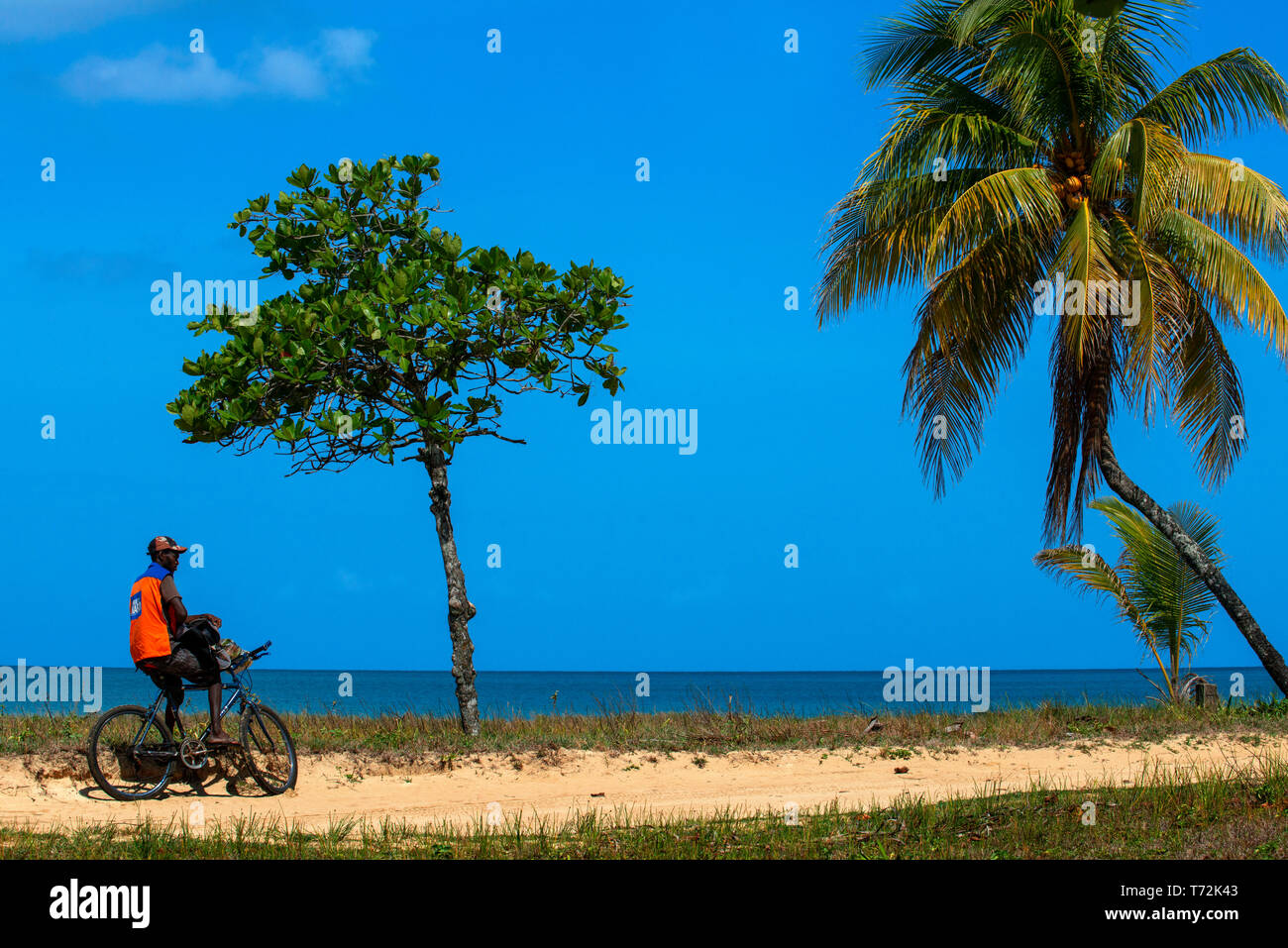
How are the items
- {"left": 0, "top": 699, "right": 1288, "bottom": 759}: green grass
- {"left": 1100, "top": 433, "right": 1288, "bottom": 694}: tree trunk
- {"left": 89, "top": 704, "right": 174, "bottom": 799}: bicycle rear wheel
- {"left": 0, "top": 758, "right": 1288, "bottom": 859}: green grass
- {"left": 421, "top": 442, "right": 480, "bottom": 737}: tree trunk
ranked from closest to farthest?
{"left": 0, "top": 758, "right": 1288, "bottom": 859}: green grass, {"left": 89, "top": 704, "right": 174, "bottom": 799}: bicycle rear wheel, {"left": 0, "top": 699, "right": 1288, "bottom": 759}: green grass, {"left": 421, "top": 442, "right": 480, "bottom": 737}: tree trunk, {"left": 1100, "top": 433, "right": 1288, "bottom": 694}: tree trunk

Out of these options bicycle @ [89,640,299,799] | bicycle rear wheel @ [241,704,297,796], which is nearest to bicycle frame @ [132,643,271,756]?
bicycle @ [89,640,299,799]

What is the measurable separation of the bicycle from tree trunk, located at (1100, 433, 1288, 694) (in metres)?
14.5

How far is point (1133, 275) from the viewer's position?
1747 cm

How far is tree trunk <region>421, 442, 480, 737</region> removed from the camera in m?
14.4

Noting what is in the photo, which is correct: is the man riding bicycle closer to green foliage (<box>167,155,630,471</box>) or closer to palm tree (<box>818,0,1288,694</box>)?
green foliage (<box>167,155,630,471</box>)

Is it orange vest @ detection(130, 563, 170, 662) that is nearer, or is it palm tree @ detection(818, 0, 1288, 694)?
orange vest @ detection(130, 563, 170, 662)

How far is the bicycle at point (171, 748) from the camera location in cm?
1035

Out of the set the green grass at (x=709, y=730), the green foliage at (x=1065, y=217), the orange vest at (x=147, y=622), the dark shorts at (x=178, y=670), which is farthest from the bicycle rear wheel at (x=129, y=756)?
the green foliage at (x=1065, y=217)

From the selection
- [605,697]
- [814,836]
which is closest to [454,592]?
[814,836]

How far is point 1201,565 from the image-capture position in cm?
1856

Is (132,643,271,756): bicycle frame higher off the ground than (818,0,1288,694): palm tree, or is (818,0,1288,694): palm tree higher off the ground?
(818,0,1288,694): palm tree

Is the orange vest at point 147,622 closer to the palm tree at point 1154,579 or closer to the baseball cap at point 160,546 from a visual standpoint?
the baseball cap at point 160,546

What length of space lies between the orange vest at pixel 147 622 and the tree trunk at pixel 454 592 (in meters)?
4.69

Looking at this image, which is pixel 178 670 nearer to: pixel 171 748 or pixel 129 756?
pixel 171 748
